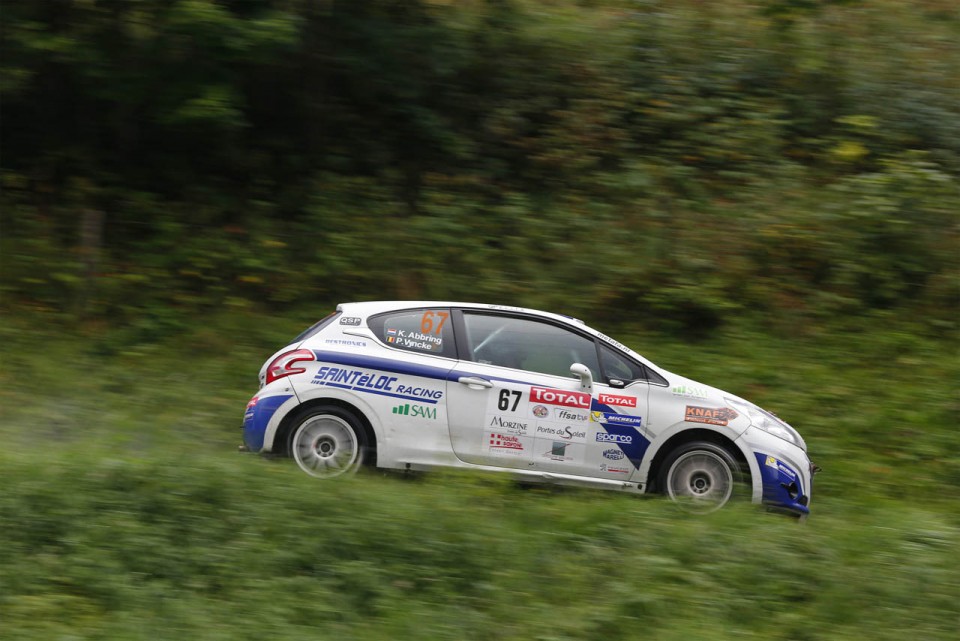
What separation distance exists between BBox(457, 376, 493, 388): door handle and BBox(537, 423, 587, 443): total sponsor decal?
1.78 ft

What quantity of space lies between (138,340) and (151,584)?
19.2 ft

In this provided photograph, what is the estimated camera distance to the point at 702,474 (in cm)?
784

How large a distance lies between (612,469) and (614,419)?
40cm

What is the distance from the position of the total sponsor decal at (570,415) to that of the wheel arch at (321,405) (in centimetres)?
148

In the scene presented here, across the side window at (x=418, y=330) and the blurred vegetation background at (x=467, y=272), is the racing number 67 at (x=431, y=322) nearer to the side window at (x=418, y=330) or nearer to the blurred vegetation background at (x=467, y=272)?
the side window at (x=418, y=330)

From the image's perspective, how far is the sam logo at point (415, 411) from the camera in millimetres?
7809

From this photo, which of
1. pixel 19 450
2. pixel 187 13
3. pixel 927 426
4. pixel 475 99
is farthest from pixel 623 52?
pixel 19 450

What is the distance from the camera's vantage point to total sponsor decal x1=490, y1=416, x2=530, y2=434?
7.78 meters

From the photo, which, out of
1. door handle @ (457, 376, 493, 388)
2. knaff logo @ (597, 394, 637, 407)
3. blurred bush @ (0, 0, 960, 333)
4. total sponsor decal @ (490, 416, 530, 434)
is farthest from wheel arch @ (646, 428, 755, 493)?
blurred bush @ (0, 0, 960, 333)

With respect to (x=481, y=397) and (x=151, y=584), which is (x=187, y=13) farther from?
(x=151, y=584)

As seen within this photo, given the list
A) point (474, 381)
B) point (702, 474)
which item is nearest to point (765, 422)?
point (702, 474)

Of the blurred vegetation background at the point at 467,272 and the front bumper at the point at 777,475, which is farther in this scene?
the front bumper at the point at 777,475

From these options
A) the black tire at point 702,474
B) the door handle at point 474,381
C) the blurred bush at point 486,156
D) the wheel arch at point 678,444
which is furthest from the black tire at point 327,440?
the blurred bush at point 486,156

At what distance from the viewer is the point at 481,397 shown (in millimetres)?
7812
